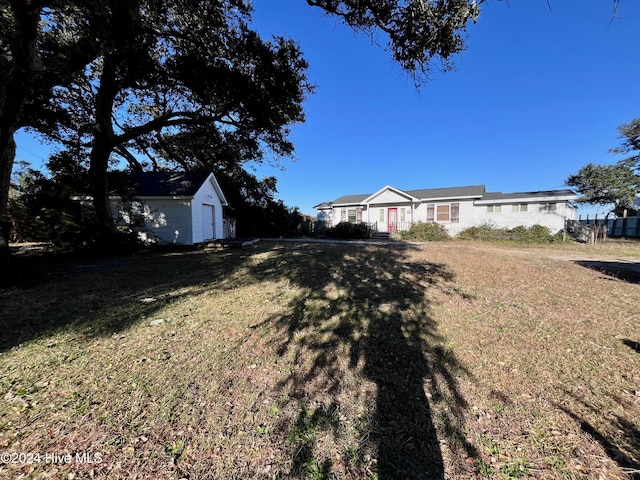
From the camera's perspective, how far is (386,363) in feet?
9.95

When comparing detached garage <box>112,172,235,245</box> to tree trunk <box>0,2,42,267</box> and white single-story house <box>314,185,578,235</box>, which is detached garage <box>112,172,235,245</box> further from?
white single-story house <box>314,185,578,235</box>

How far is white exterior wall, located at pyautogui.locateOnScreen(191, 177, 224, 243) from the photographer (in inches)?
532

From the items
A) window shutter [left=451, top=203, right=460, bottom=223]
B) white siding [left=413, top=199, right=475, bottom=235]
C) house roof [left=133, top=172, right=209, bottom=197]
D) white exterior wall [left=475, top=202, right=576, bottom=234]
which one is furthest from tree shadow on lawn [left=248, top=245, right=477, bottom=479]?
white exterior wall [left=475, top=202, right=576, bottom=234]

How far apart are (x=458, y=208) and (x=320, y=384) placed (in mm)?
20399

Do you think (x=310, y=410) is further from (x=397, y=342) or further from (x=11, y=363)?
(x=11, y=363)

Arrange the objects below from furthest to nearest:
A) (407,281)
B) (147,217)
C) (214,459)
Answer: (147,217) → (407,281) → (214,459)

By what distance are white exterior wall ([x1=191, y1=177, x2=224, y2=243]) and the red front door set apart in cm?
1281

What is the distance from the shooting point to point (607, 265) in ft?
28.5

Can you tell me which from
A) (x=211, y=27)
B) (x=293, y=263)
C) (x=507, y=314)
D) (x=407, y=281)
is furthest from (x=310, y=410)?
(x=211, y=27)

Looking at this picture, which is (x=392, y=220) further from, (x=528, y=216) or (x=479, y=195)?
(x=528, y=216)

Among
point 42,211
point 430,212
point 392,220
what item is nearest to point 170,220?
point 42,211

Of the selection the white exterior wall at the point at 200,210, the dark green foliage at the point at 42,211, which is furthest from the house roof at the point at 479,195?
the dark green foliage at the point at 42,211

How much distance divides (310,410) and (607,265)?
37.1 ft

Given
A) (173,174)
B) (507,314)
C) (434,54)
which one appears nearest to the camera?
(507,314)
